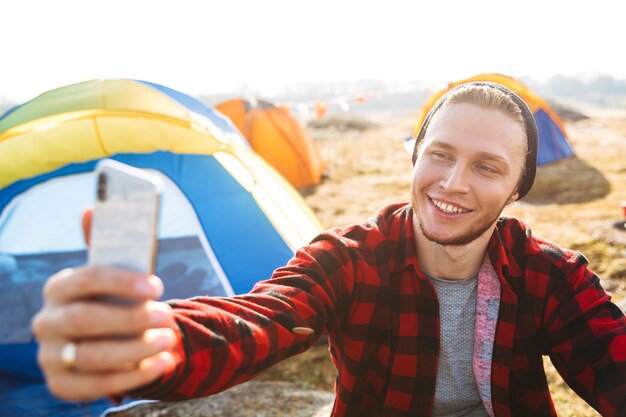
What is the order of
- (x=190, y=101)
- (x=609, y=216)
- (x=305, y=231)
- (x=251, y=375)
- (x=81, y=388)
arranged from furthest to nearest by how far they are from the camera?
1. (x=609, y=216)
2. (x=190, y=101)
3. (x=305, y=231)
4. (x=251, y=375)
5. (x=81, y=388)

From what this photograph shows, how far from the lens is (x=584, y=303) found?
153 centimetres

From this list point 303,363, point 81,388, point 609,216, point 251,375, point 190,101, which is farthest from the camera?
point 609,216

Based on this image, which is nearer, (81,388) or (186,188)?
(81,388)

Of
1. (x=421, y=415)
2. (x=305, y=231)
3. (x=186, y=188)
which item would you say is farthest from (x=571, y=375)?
(x=186, y=188)

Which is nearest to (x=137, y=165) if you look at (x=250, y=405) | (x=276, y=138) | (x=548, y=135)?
(x=250, y=405)

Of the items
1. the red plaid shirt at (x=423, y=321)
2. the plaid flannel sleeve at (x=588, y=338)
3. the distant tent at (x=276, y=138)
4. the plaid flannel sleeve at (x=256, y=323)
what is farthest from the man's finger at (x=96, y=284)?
the distant tent at (x=276, y=138)

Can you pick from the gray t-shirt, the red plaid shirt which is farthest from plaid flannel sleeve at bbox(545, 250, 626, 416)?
the gray t-shirt

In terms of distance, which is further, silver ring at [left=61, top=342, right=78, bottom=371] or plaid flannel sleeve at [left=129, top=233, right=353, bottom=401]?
plaid flannel sleeve at [left=129, top=233, right=353, bottom=401]

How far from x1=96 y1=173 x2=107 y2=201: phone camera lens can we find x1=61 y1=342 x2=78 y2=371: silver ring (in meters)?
0.21

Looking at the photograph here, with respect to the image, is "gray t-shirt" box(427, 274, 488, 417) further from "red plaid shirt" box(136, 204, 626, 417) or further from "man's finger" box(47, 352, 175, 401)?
"man's finger" box(47, 352, 175, 401)

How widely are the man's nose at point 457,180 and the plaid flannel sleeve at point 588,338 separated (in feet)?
1.31

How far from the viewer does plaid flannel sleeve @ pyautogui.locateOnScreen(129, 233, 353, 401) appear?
1.02 metres

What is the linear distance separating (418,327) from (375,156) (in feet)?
28.4

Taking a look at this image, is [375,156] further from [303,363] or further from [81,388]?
[81,388]
